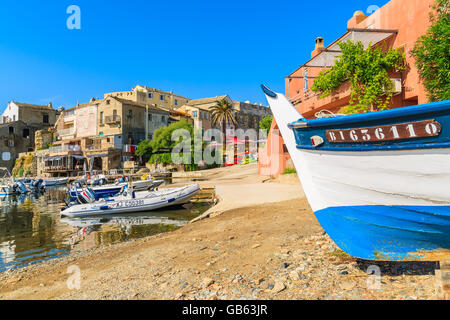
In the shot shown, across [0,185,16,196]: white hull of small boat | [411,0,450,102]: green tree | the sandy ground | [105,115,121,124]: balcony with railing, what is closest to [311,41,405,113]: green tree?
[411,0,450,102]: green tree

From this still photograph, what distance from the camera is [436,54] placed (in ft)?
29.6

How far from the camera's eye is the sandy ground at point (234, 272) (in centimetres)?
358

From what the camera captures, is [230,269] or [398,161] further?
[230,269]

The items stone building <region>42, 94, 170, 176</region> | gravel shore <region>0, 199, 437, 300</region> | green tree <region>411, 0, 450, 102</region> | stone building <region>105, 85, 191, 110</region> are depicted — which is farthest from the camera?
stone building <region>105, 85, 191, 110</region>

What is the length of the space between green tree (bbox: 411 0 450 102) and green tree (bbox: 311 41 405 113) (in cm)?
125

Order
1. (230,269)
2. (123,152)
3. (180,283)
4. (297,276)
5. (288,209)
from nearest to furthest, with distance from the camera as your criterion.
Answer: (297,276) < (180,283) < (230,269) < (288,209) < (123,152)

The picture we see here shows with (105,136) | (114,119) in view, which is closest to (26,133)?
(105,136)

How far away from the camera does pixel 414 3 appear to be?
10.6 meters

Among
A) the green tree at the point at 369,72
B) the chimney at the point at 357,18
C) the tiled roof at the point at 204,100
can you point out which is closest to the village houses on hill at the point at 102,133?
the tiled roof at the point at 204,100

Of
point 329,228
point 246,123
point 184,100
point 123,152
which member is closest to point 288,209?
point 329,228

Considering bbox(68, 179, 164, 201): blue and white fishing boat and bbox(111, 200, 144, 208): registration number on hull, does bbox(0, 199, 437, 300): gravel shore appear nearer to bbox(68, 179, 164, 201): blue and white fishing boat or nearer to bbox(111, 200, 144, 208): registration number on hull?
bbox(111, 200, 144, 208): registration number on hull

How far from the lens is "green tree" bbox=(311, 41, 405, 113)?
11469 mm
